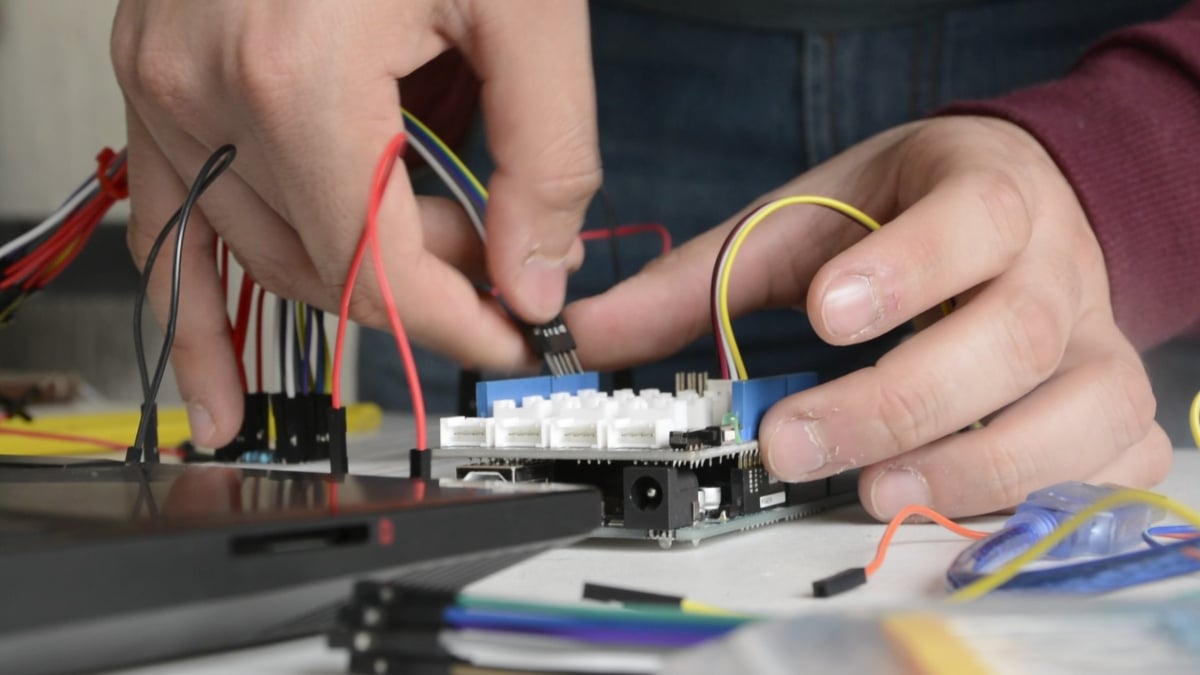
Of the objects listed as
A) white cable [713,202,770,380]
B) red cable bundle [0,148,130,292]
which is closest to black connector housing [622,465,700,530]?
white cable [713,202,770,380]

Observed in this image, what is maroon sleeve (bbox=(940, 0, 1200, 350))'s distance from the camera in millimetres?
833

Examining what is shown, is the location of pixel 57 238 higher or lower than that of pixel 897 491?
higher

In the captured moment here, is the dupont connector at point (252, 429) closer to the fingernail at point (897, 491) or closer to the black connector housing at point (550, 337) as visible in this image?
the black connector housing at point (550, 337)

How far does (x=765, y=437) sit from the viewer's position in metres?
0.59

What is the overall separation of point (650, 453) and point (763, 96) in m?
0.94

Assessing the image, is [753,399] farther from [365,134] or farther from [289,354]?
[289,354]

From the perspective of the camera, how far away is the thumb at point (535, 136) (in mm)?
729

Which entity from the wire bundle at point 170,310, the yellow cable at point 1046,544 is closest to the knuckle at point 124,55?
the wire bundle at point 170,310

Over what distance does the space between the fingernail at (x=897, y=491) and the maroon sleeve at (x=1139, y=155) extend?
1.00ft

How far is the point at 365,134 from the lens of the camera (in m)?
0.71

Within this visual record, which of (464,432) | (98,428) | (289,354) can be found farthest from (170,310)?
(98,428)

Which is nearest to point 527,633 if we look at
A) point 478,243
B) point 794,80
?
point 478,243

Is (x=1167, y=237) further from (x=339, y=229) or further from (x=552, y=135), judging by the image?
(x=339, y=229)

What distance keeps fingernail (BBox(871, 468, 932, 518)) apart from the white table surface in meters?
0.01
